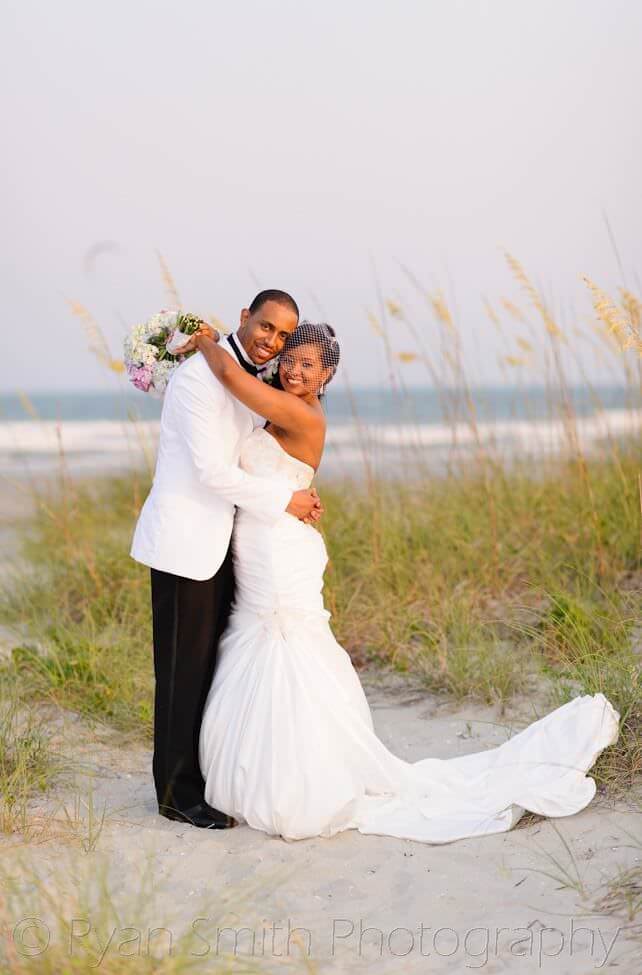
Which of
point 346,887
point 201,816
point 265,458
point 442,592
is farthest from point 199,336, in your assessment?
point 442,592

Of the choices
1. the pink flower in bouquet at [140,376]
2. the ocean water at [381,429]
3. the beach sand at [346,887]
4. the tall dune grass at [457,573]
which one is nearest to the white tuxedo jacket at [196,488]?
the pink flower in bouquet at [140,376]

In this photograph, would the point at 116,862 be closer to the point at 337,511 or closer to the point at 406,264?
the point at 337,511

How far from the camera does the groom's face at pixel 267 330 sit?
11.3 feet

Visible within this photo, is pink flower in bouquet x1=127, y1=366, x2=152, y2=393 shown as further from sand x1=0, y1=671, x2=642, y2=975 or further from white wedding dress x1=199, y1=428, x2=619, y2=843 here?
sand x1=0, y1=671, x2=642, y2=975

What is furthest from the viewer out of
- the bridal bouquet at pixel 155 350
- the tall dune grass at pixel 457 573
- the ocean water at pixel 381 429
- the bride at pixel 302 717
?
the ocean water at pixel 381 429

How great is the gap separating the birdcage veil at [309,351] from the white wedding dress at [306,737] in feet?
0.89

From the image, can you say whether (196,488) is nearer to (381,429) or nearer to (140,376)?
(140,376)

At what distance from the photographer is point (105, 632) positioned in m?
5.33

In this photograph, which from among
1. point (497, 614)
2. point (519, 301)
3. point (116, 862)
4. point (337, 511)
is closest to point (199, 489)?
point (116, 862)

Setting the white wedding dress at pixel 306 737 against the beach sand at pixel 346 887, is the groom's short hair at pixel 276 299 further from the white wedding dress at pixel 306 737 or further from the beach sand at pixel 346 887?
the beach sand at pixel 346 887

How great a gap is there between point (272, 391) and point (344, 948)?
1.68 meters

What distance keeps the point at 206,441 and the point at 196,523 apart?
0.30 meters

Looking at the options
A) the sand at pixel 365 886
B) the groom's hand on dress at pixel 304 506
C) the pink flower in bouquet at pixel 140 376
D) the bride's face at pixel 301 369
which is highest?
the pink flower in bouquet at pixel 140 376

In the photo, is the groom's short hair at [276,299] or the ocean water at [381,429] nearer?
the groom's short hair at [276,299]
